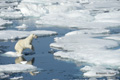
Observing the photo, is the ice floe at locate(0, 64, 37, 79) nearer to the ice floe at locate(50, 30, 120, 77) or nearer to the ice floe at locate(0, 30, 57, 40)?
the ice floe at locate(50, 30, 120, 77)

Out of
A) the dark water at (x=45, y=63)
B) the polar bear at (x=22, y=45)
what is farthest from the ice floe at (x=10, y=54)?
the dark water at (x=45, y=63)

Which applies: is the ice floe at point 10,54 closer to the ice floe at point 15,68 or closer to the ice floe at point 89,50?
the ice floe at point 89,50

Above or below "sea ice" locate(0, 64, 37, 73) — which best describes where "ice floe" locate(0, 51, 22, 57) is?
above

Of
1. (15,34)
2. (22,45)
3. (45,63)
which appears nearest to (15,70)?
(45,63)

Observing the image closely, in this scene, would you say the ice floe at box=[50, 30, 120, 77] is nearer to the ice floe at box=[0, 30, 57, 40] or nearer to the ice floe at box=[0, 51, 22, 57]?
the ice floe at box=[0, 30, 57, 40]

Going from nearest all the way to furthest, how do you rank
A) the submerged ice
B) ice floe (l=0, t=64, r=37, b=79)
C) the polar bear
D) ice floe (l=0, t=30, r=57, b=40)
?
1. ice floe (l=0, t=64, r=37, b=79)
2. the submerged ice
3. the polar bear
4. ice floe (l=0, t=30, r=57, b=40)

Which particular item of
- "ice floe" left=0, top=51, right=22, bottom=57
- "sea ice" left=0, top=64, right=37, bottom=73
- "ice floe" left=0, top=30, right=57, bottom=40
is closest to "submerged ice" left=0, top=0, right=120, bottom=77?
"ice floe" left=0, top=30, right=57, bottom=40

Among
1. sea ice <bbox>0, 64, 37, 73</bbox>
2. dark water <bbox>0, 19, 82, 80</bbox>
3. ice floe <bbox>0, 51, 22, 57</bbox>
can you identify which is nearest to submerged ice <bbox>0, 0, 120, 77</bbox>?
dark water <bbox>0, 19, 82, 80</bbox>

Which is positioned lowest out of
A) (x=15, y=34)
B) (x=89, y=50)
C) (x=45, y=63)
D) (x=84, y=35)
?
(x=45, y=63)

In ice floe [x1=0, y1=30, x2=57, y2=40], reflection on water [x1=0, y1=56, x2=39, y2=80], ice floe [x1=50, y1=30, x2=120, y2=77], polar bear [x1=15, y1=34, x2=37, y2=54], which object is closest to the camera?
reflection on water [x1=0, y1=56, x2=39, y2=80]

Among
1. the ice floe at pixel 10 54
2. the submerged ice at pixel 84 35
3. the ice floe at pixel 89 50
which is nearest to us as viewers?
the ice floe at pixel 89 50

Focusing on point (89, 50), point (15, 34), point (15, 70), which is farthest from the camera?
point (15, 34)

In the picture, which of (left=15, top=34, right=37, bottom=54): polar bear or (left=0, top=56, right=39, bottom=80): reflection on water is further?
(left=15, top=34, right=37, bottom=54): polar bear

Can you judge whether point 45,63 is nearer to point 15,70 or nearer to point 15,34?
point 15,70
